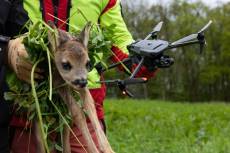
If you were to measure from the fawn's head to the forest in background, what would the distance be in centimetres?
4860

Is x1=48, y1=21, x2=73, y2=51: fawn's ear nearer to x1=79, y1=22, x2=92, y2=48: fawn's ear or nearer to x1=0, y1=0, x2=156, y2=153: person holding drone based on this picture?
x1=79, y1=22, x2=92, y2=48: fawn's ear

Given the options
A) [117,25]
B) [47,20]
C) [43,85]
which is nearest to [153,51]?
[43,85]

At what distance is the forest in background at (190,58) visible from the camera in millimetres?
53094

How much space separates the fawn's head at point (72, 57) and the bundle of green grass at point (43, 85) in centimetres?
10

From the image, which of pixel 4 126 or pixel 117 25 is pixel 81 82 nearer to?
pixel 4 126

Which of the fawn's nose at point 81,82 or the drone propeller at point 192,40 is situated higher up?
the drone propeller at point 192,40

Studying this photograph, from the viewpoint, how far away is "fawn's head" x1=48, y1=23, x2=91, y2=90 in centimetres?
226

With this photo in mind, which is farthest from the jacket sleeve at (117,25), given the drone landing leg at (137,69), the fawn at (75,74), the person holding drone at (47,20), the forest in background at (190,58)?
the forest in background at (190,58)

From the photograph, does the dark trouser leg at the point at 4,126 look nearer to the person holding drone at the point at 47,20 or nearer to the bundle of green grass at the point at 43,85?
the person holding drone at the point at 47,20

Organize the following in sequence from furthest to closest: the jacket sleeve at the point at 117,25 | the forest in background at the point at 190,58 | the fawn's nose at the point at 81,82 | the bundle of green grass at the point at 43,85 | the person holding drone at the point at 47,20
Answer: the forest in background at the point at 190,58 < the jacket sleeve at the point at 117,25 < the person holding drone at the point at 47,20 < the bundle of green grass at the point at 43,85 < the fawn's nose at the point at 81,82

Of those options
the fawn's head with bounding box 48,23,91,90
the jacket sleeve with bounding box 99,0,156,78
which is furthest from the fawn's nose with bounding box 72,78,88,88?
the jacket sleeve with bounding box 99,0,156,78

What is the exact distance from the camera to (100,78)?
3414mm

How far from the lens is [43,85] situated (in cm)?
257

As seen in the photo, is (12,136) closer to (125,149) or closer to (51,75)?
(51,75)
